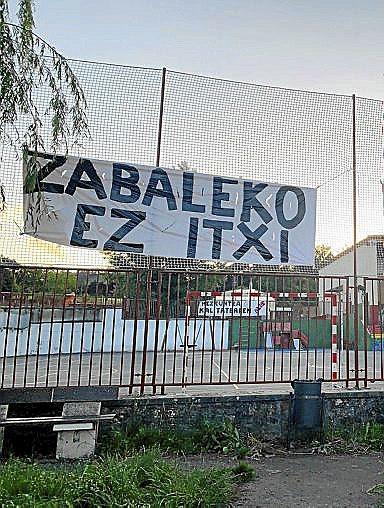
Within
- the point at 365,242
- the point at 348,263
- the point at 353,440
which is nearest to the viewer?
the point at 353,440

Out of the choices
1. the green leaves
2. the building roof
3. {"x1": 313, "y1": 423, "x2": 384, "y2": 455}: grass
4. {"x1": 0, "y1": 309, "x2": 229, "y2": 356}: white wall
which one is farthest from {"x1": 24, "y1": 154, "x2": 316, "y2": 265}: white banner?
{"x1": 313, "y1": 423, "x2": 384, "y2": 455}: grass

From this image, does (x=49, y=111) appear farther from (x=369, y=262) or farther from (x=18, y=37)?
(x=369, y=262)

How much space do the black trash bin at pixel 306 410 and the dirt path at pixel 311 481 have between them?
366 mm

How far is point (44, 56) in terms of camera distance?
4.62 m

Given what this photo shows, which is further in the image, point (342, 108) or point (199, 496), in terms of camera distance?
point (342, 108)

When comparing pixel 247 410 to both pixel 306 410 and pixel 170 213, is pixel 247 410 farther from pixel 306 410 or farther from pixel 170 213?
pixel 170 213

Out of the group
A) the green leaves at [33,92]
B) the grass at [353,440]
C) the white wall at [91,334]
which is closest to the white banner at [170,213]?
the green leaves at [33,92]

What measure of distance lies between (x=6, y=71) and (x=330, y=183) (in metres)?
4.32

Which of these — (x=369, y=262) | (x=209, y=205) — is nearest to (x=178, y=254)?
(x=209, y=205)

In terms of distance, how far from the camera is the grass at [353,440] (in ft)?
16.9

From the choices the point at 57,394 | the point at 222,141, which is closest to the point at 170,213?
the point at 222,141

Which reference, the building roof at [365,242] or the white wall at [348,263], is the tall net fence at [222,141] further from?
the white wall at [348,263]

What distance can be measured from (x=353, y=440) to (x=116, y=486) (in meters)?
3.05

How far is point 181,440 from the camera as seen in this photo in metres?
5.12
